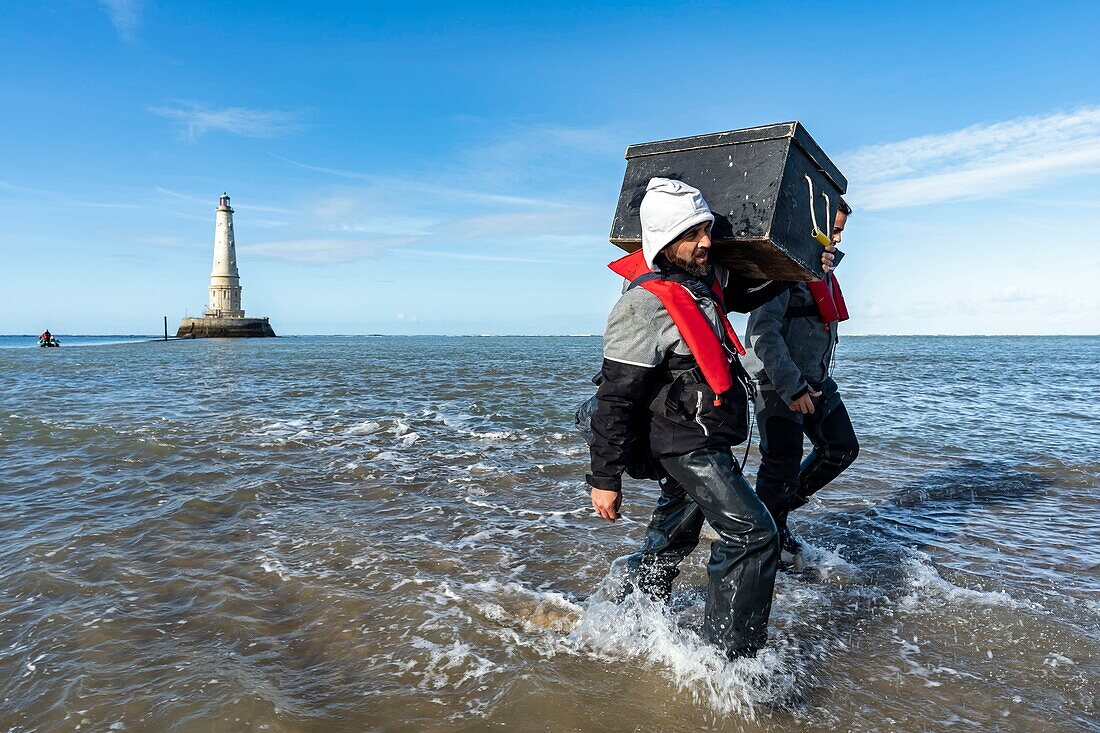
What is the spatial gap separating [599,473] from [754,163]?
71.7 inches

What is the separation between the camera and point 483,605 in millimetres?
4238

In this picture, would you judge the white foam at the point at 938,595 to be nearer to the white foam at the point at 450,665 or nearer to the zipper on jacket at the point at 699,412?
the zipper on jacket at the point at 699,412

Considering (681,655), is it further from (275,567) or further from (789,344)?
(275,567)

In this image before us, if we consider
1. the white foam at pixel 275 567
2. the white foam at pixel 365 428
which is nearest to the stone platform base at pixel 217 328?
the white foam at pixel 365 428

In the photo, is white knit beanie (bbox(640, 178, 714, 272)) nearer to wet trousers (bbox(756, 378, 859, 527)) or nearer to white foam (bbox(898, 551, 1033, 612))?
wet trousers (bbox(756, 378, 859, 527))

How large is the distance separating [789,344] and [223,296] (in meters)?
85.3

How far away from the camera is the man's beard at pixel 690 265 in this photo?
317 centimetres

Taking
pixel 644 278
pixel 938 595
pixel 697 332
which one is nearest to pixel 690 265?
pixel 644 278

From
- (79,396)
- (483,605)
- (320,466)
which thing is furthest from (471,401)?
(483,605)

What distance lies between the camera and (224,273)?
254 feet

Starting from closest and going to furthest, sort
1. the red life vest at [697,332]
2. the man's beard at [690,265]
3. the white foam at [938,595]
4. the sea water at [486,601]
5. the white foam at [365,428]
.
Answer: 1. the red life vest at [697,332]
2. the sea water at [486,601]
3. the man's beard at [690,265]
4. the white foam at [938,595]
5. the white foam at [365,428]

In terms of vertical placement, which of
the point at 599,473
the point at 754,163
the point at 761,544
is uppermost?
the point at 754,163

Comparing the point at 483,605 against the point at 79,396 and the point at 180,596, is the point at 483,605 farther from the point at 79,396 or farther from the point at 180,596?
the point at 79,396

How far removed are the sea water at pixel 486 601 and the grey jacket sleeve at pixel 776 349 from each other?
58.0 inches
